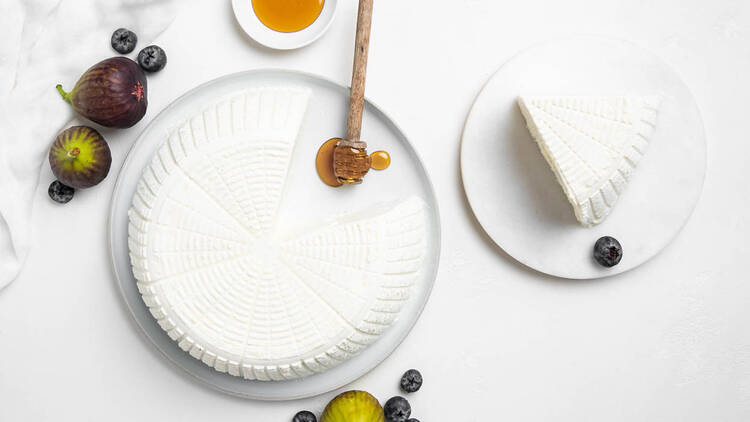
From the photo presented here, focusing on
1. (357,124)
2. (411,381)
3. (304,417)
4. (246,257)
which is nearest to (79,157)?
(246,257)

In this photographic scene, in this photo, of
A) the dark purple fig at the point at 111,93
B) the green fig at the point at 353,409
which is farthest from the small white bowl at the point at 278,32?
the green fig at the point at 353,409

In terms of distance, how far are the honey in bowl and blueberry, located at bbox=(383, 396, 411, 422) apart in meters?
1.16

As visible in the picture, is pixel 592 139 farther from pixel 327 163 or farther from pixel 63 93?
pixel 63 93

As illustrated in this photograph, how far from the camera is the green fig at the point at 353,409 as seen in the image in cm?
165

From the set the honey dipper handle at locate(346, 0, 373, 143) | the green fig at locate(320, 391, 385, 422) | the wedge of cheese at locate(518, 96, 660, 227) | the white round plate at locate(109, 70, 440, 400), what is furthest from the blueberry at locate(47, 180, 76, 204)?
the wedge of cheese at locate(518, 96, 660, 227)

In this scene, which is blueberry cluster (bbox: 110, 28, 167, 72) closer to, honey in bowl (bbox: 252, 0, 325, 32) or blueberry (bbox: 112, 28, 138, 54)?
blueberry (bbox: 112, 28, 138, 54)

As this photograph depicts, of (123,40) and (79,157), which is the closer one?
(79,157)

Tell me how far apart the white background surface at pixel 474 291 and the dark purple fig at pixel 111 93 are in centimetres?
11

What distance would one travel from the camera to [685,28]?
6.06 feet

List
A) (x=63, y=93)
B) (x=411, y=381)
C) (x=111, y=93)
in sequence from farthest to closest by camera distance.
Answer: (x=411, y=381)
(x=63, y=93)
(x=111, y=93)

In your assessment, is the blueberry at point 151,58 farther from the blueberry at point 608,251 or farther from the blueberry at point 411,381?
the blueberry at point 608,251

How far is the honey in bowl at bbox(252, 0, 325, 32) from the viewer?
1.71 m

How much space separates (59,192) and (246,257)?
2.02ft

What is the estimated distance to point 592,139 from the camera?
1.60 meters
